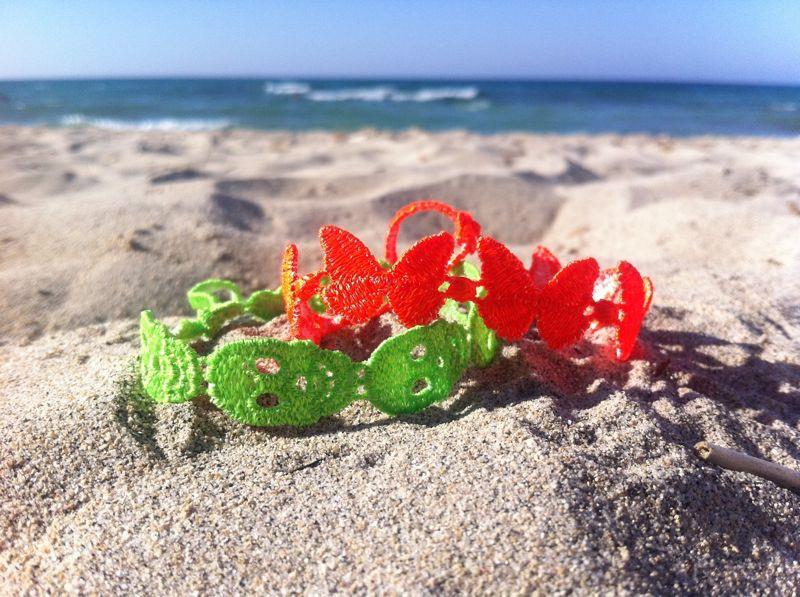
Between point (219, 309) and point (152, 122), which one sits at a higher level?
point (152, 122)

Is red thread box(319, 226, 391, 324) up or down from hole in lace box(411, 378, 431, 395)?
up

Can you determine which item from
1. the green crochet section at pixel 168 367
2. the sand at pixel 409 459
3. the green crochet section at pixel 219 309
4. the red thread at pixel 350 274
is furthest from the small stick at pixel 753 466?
the green crochet section at pixel 219 309

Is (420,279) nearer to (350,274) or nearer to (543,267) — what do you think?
(350,274)

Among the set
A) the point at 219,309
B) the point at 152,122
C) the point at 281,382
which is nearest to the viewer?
the point at 281,382

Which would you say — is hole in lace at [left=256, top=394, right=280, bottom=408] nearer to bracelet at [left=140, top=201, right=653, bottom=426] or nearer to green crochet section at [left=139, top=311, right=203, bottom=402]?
bracelet at [left=140, top=201, right=653, bottom=426]

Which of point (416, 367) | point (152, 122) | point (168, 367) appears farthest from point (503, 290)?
point (152, 122)

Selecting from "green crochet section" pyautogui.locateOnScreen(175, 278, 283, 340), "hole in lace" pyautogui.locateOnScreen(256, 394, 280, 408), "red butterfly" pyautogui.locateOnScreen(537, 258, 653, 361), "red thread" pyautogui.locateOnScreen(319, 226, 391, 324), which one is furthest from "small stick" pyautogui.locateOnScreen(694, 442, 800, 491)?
"green crochet section" pyautogui.locateOnScreen(175, 278, 283, 340)

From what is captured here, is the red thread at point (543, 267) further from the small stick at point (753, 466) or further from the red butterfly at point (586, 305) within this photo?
the small stick at point (753, 466)
